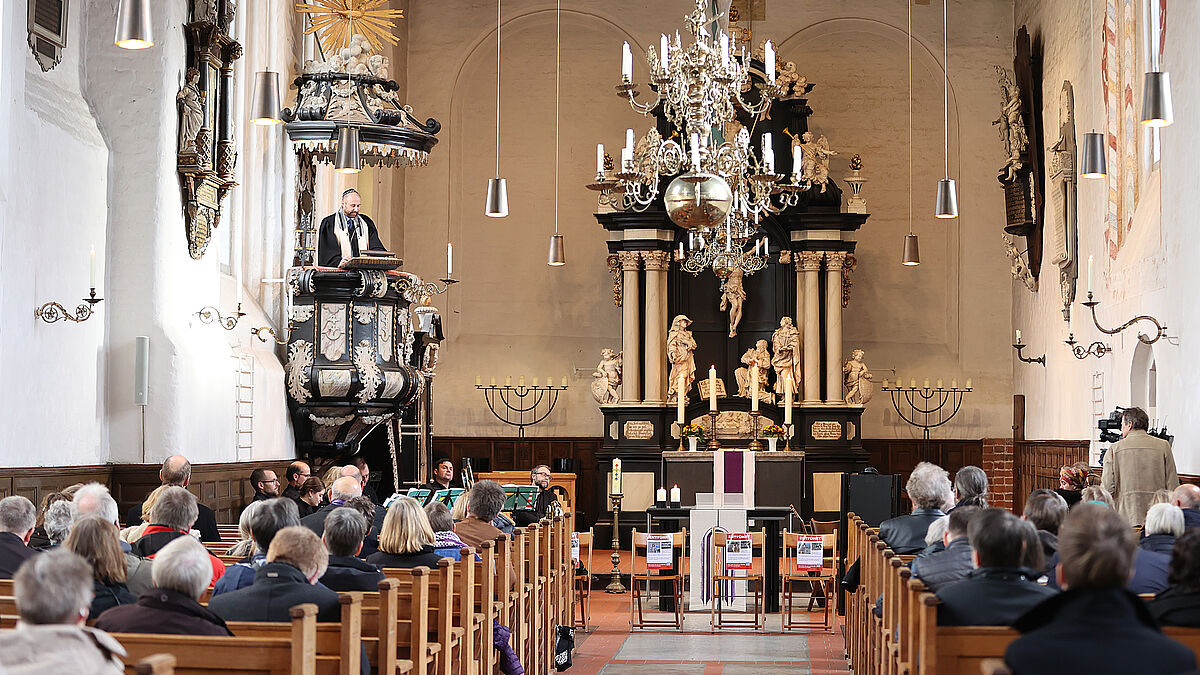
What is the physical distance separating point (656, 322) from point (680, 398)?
1199mm

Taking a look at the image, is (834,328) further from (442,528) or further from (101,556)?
(101,556)

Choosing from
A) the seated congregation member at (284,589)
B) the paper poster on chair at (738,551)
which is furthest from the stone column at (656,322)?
the seated congregation member at (284,589)

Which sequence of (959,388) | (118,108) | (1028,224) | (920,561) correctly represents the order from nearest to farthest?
(920,561), (118,108), (1028,224), (959,388)

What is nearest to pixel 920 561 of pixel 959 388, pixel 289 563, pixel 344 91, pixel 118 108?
pixel 289 563

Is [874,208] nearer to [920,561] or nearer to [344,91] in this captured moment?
[344,91]

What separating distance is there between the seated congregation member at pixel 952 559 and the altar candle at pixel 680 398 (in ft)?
34.2

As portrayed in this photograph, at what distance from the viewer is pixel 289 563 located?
4906 millimetres

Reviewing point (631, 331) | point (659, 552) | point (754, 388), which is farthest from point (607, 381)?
point (659, 552)

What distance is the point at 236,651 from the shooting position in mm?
4102

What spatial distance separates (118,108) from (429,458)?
6339 millimetres

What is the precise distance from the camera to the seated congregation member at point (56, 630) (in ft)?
10.6

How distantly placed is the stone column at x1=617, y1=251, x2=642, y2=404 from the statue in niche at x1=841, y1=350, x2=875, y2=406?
265 cm

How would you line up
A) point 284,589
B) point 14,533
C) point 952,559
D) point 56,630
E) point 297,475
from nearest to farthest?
point 56,630
point 284,589
point 14,533
point 952,559
point 297,475

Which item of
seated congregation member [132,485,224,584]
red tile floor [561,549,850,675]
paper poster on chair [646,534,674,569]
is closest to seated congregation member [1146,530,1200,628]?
seated congregation member [132,485,224,584]
